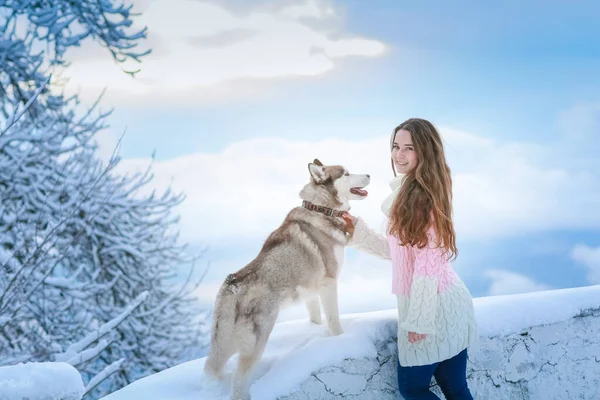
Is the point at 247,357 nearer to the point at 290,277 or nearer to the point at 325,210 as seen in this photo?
the point at 290,277

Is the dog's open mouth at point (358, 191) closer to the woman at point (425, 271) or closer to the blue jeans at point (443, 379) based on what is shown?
the woman at point (425, 271)

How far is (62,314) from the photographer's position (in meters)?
7.83

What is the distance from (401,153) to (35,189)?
606 centimetres

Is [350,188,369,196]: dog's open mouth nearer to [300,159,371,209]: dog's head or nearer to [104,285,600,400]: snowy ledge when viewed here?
[300,159,371,209]: dog's head

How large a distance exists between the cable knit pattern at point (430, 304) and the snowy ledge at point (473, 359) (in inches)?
17.2

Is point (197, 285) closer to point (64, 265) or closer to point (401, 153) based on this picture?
point (64, 265)

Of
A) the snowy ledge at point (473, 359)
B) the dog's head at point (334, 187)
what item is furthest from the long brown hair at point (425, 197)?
the snowy ledge at point (473, 359)

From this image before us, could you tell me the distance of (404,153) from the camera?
3232 millimetres

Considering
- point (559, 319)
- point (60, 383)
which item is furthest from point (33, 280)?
point (559, 319)

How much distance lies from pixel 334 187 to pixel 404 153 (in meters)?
0.68

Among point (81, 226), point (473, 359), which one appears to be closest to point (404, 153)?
point (473, 359)

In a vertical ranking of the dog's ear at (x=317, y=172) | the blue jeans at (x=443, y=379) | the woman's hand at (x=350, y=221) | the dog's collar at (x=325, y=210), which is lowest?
the blue jeans at (x=443, y=379)

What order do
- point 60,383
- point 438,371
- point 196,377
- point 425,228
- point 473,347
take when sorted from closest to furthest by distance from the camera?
point 60,383 < point 425,228 < point 438,371 < point 196,377 < point 473,347

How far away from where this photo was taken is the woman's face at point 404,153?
321 cm
